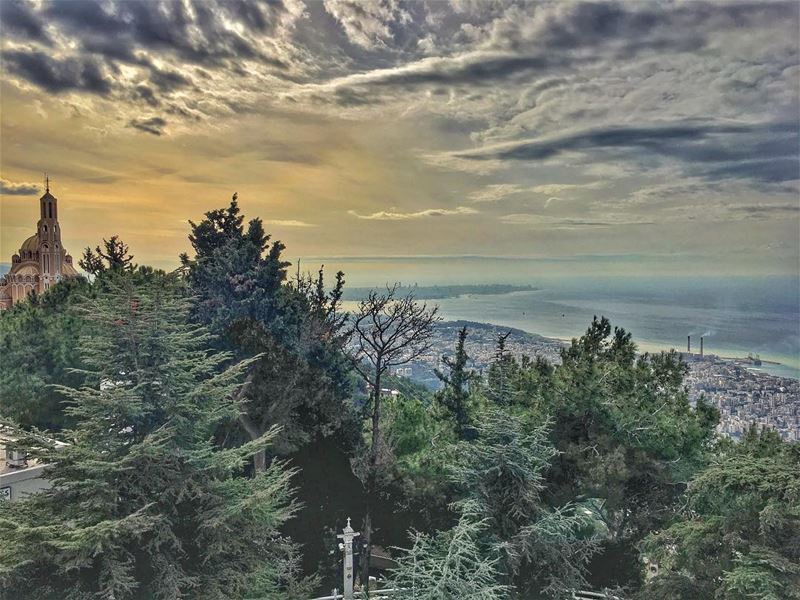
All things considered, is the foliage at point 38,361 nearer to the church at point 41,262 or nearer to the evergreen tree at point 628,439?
the church at point 41,262

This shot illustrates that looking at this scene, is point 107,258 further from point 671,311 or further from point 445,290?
point 671,311

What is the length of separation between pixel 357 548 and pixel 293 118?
5.27 meters

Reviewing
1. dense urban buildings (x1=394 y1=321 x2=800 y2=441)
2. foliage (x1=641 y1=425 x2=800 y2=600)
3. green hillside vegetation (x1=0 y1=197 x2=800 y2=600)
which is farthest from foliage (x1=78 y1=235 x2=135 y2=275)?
foliage (x1=641 y1=425 x2=800 y2=600)

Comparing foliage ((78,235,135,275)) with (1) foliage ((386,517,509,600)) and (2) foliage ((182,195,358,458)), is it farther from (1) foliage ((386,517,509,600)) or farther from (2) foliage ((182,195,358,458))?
(1) foliage ((386,517,509,600))

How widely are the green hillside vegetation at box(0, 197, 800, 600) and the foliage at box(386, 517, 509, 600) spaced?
3 centimetres

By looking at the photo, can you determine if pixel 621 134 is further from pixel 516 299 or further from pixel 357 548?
pixel 357 548

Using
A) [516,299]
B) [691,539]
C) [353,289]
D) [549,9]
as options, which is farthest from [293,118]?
[691,539]

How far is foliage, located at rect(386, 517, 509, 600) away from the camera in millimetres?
4098

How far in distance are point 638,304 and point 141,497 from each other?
5.78 metres

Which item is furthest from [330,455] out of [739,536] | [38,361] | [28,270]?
[28,270]

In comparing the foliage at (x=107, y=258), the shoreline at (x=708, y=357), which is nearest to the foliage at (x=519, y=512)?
the shoreline at (x=708, y=357)

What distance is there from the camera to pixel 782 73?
5363mm

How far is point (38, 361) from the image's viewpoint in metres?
6.38

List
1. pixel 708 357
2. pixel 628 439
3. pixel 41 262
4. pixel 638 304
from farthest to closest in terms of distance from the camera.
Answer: pixel 41 262, pixel 638 304, pixel 708 357, pixel 628 439
